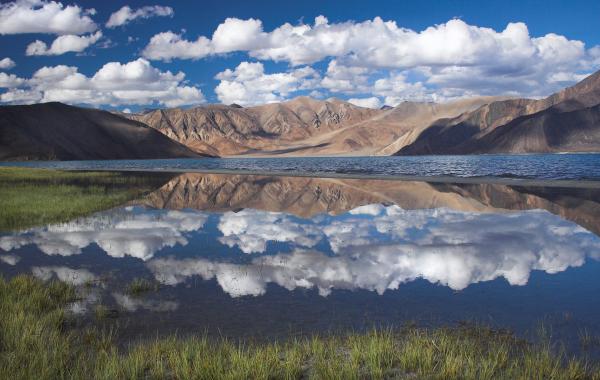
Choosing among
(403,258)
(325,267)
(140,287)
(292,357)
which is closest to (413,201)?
(403,258)

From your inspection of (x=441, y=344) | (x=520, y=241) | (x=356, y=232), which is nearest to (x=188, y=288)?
(x=441, y=344)

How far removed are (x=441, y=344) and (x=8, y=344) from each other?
6.82 m

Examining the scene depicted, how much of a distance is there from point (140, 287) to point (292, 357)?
19.8 ft

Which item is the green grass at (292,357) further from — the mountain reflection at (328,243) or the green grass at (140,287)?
the green grass at (140,287)

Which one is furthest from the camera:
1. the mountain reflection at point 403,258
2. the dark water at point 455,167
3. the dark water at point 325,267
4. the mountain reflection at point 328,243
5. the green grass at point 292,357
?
the dark water at point 455,167

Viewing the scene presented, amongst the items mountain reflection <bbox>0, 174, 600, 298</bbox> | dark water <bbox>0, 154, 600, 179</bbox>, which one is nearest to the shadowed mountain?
mountain reflection <bbox>0, 174, 600, 298</bbox>

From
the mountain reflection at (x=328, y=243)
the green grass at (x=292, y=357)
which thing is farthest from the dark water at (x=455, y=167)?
the green grass at (x=292, y=357)

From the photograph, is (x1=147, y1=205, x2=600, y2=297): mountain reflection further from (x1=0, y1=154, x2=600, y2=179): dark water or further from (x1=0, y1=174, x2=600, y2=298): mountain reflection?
(x1=0, y1=154, x2=600, y2=179): dark water

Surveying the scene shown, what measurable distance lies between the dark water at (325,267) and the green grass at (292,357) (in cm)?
84

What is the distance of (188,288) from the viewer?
12.1 metres

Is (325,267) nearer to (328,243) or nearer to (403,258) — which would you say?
(403,258)

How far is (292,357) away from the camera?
23.4 ft

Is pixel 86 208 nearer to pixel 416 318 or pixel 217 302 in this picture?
pixel 217 302

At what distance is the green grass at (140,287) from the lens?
11673mm
